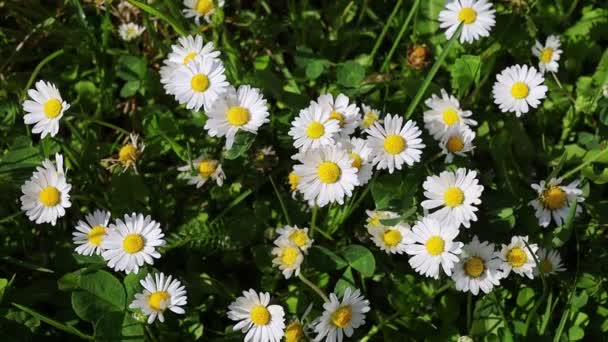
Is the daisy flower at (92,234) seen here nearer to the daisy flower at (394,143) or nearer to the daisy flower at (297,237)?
the daisy flower at (297,237)

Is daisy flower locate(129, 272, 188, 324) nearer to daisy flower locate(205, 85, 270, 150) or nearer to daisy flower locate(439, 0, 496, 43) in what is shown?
daisy flower locate(205, 85, 270, 150)

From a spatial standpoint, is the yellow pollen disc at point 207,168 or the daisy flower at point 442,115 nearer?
the daisy flower at point 442,115

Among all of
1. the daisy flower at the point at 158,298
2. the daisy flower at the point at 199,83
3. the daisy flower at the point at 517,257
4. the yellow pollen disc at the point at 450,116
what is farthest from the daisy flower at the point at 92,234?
the daisy flower at the point at 517,257

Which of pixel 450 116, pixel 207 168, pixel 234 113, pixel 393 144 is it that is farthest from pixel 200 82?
pixel 450 116

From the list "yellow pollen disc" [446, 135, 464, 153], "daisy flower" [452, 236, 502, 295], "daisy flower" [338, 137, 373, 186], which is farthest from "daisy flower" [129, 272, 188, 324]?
"yellow pollen disc" [446, 135, 464, 153]

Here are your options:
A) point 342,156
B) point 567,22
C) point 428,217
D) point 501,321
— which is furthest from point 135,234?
point 567,22

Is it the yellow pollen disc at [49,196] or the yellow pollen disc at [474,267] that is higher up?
the yellow pollen disc at [49,196]

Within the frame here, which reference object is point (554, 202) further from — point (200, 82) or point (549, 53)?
point (200, 82)
